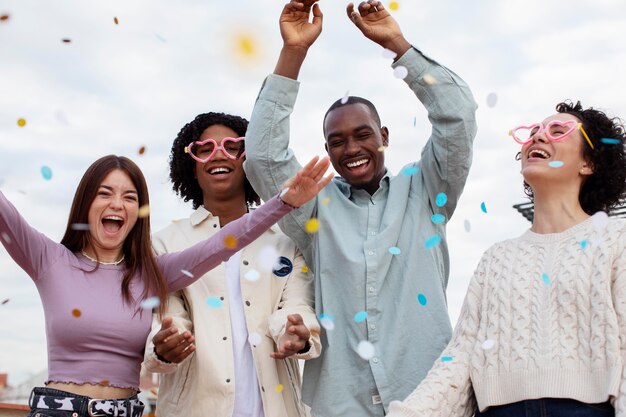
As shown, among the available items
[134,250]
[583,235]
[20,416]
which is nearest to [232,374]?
[134,250]

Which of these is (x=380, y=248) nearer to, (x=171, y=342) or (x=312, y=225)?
(x=312, y=225)

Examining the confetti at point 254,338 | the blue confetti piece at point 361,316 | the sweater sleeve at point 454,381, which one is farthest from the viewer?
the confetti at point 254,338

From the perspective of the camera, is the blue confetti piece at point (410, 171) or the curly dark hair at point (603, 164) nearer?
the curly dark hair at point (603, 164)

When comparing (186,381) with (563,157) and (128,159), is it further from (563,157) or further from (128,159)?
(563,157)

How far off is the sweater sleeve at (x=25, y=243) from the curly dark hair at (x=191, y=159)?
1096mm

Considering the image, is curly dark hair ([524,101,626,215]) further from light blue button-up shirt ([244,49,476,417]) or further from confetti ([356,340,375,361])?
confetti ([356,340,375,361])

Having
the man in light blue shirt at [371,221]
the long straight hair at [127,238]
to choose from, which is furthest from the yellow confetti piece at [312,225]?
the long straight hair at [127,238]

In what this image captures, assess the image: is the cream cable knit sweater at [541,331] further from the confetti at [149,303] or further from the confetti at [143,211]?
the confetti at [143,211]

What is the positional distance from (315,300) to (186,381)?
0.71 metres

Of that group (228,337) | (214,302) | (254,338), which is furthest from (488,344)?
(214,302)

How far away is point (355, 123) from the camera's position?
12.7 feet

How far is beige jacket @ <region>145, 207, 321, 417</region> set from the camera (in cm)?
359

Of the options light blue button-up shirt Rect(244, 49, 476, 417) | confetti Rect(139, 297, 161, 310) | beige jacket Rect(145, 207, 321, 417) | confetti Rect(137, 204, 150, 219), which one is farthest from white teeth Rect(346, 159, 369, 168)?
confetti Rect(139, 297, 161, 310)

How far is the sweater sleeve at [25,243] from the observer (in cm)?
337
